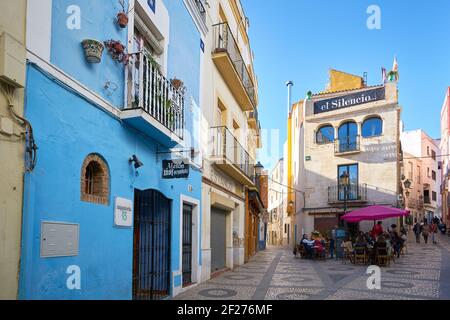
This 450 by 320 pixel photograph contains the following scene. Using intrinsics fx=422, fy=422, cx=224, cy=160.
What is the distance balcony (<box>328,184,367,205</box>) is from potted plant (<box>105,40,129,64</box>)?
1984cm

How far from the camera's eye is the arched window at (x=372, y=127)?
25.0 m

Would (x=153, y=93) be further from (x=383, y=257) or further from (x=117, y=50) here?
(x=383, y=257)

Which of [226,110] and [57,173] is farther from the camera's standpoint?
[226,110]

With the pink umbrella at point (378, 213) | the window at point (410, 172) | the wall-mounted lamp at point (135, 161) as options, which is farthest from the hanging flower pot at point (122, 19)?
the window at point (410, 172)

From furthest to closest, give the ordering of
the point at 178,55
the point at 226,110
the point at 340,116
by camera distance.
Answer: the point at 340,116 → the point at 226,110 → the point at 178,55

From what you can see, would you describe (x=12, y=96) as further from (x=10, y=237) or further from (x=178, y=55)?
(x=178, y=55)

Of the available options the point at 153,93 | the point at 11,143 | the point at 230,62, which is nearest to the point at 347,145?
the point at 230,62

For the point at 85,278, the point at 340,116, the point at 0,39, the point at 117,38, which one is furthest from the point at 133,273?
the point at 340,116

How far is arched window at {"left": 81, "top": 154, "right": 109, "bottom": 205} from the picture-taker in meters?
6.28

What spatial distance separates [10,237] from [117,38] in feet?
12.5

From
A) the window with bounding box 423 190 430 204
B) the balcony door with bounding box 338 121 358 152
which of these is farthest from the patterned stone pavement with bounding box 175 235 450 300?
the window with bounding box 423 190 430 204

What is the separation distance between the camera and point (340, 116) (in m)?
26.1

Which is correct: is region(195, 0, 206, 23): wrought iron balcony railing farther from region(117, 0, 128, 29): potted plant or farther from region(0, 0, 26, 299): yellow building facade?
region(0, 0, 26, 299): yellow building facade
